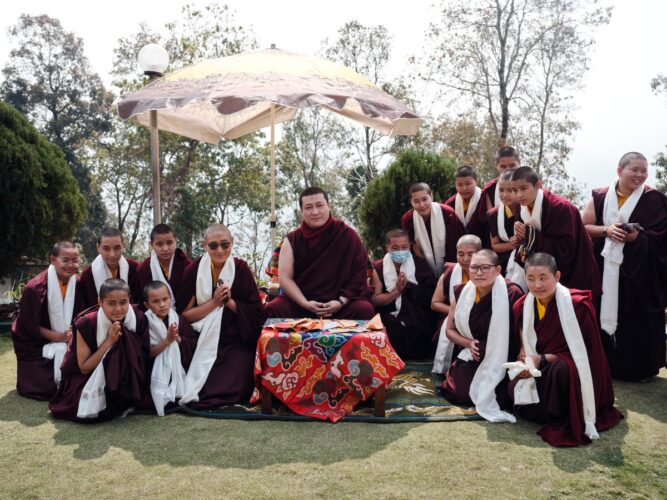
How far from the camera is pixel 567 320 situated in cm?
403

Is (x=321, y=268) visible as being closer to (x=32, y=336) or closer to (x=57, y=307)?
(x=57, y=307)

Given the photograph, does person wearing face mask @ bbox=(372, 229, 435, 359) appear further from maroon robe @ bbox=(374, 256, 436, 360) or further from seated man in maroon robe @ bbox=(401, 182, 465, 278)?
seated man in maroon robe @ bbox=(401, 182, 465, 278)

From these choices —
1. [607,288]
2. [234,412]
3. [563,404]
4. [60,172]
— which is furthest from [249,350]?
[60,172]

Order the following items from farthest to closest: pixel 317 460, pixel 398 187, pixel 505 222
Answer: pixel 398 187 → pixel 505 222 → pixel 317 460

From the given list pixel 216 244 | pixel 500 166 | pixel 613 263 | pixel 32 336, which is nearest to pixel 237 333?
pixel 216 244

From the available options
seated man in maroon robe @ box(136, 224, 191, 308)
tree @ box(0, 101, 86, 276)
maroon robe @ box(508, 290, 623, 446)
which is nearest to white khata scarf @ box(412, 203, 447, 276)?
maroon robe @ box(508, 290, 623, 446)

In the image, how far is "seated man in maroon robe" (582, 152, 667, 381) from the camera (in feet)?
16.9

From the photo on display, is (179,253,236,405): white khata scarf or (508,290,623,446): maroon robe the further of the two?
(179,253,236,405): white khata scarf

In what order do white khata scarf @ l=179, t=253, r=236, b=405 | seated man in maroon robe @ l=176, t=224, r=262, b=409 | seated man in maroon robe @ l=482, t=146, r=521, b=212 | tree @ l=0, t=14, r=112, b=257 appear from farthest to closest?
tree @ l=0, t=14, r=112, b=257, seated man in maroon robe @ l=482, t=146, r=521, b=212, seated man in maroon robe @ l=176, t=224, r=262, b=409, white khata scarf @ l=179, t=253, r=236, b=405

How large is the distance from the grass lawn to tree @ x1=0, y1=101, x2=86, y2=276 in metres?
4.42

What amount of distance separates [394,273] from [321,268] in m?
0.96

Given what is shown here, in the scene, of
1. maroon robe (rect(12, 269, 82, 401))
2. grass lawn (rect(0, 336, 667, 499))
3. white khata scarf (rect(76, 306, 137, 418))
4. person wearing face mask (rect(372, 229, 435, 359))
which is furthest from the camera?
person wearing face mask (rect(372, 229, 435, 359))

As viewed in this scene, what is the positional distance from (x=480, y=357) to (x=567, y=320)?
2.62 feet

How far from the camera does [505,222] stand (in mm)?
5520
